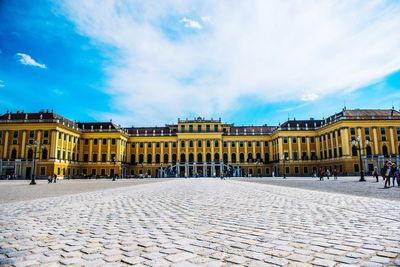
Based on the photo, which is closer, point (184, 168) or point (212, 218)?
point (212, 218)

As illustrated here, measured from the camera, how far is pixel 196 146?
242 feet

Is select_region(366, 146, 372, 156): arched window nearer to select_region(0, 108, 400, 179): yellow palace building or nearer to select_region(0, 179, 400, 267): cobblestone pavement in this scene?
select_region(0, 108, 400, 179): yellow palace building

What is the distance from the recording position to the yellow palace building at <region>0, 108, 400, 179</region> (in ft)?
174

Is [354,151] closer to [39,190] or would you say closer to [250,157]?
[250,157]

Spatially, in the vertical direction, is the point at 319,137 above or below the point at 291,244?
above

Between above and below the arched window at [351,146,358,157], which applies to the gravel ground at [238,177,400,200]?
below

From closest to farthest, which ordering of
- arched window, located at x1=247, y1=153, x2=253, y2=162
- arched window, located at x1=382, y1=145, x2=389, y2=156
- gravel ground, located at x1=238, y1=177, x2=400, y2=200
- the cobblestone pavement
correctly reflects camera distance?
the cobblestone pavement < gravel ground, located at x1=238, y1=177, x2=400, y2=200 < arched window, located at x1=382, y1=145, x2=389, y2=156 < arched window, located at x1=247, y1=153, x2=253, y2=162

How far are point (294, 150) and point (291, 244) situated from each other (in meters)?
66.0

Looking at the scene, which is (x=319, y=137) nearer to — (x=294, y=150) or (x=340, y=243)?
(x=294, y=150)

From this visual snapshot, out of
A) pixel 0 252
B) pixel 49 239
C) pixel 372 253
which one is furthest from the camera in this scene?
pixel 49 239

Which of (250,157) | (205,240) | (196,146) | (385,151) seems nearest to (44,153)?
(196,146)

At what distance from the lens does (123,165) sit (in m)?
69.9

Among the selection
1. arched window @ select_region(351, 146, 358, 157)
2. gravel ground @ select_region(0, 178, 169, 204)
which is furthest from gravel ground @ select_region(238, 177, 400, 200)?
arched window @ select_region(351, 146, 358, 157)

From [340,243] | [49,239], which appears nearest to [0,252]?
[49,239]
